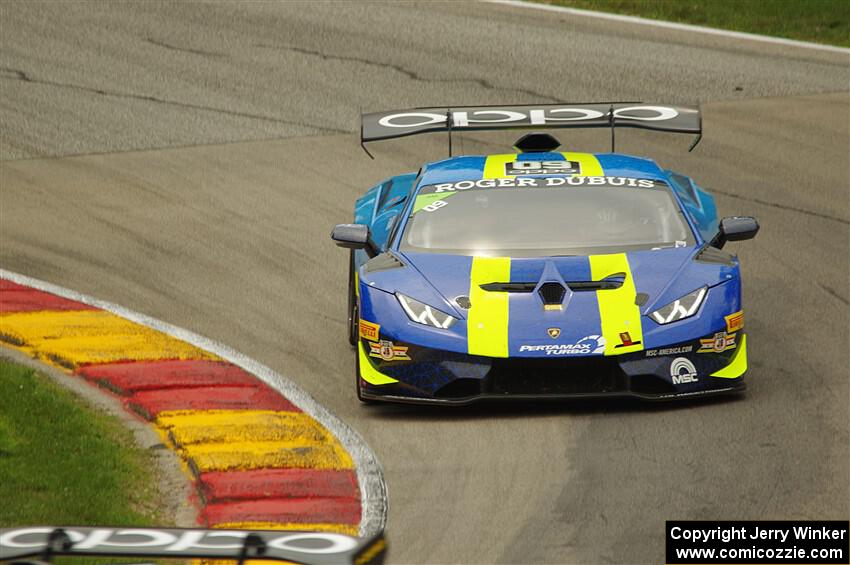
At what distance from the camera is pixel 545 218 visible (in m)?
10.2

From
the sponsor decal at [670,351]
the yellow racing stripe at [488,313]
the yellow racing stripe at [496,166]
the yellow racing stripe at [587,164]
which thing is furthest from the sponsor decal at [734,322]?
the yellow racing stripe at [496,166]

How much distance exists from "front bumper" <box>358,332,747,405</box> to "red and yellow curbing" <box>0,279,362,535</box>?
61 centimetres

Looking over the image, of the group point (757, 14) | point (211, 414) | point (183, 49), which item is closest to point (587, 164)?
point (211, 414)

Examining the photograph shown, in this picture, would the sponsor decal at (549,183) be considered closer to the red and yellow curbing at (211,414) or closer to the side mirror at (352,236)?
the side mirror at (352,236)

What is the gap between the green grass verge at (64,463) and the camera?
7887mm

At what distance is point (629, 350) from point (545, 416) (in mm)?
603

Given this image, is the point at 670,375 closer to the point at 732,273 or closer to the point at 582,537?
the point at 732,273

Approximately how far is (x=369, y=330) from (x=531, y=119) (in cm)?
250

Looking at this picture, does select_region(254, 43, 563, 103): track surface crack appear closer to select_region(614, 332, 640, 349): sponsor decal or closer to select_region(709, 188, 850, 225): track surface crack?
select_region(709, 188, 850, 225): track surface crack

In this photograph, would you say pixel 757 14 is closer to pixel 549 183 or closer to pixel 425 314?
pixel 549 183

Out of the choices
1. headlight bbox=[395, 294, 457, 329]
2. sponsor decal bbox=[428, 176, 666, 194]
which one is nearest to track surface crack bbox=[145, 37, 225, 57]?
sponsor decal bbox=[428, 176, 666, 194]

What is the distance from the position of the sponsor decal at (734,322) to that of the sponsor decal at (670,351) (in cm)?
30

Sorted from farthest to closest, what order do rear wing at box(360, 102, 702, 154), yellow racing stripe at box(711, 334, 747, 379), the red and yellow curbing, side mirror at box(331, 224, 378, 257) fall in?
rear wing at box(360, 102, 702, 154), side mirror at box(331, 224, 378, 257), yellow racing stripe at box(711, 334, 747, 379), the red and yellow curbing

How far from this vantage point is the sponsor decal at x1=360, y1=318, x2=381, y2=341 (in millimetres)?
9445
